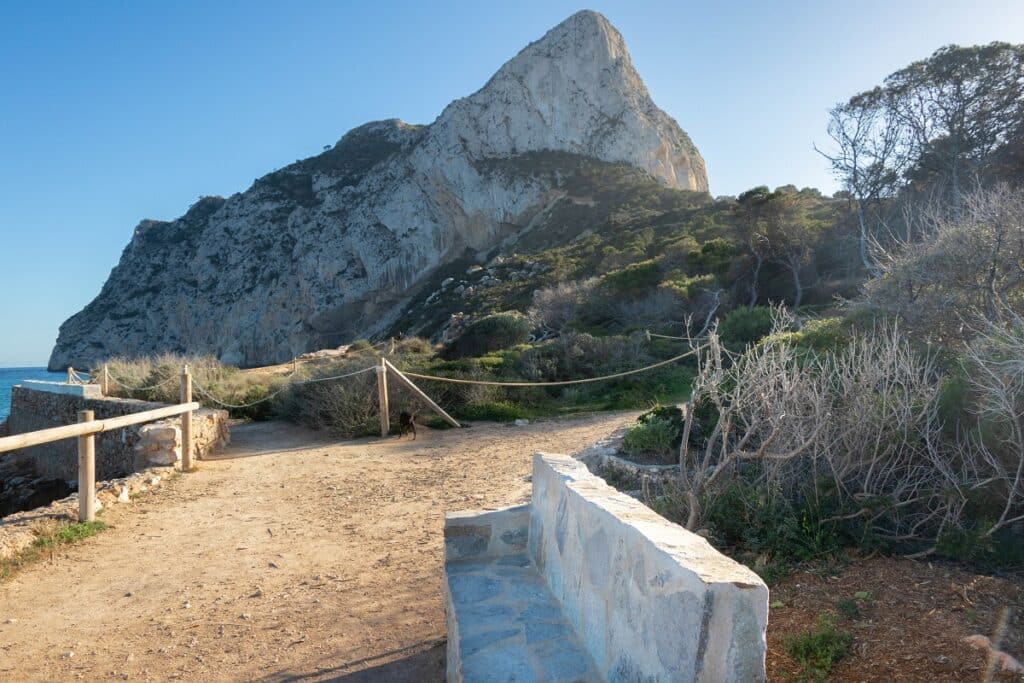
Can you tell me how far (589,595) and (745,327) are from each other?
12723mm

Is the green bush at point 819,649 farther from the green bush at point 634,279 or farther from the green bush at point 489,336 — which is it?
the green bush at point 634,279

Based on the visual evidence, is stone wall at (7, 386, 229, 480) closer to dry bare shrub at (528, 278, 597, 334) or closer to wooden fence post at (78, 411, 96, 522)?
wooden fence post at (78, 411, 96, 522)

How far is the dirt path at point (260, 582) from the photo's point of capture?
11.1 ft

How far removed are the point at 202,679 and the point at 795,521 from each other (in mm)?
3367

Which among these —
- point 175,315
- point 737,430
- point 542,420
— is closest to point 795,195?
point 542,420

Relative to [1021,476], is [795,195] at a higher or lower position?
higher

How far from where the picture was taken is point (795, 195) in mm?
24078

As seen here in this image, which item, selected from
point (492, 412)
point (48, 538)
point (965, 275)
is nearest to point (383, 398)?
point (492, 412)

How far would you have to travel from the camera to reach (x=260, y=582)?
441 centimetres

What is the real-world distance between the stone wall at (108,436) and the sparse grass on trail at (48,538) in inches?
84.5

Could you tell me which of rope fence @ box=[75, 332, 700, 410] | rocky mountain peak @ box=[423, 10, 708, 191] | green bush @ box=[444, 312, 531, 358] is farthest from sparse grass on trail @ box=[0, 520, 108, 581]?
rocky mountain peak @ box=[423, 10, 708, 191]

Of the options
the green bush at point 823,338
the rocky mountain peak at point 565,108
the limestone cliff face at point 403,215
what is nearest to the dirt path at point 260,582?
the green bush at point 823,338

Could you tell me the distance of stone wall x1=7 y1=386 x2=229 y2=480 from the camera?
762cm

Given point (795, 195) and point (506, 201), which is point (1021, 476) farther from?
point (506, 201)
